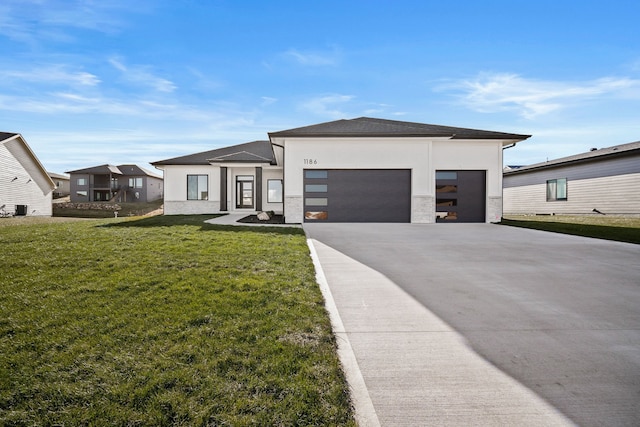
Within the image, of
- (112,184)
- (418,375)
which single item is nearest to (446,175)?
(418,375)

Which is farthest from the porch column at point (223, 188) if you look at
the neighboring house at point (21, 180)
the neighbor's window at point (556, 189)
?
the neighbor's window at point (556, 189)

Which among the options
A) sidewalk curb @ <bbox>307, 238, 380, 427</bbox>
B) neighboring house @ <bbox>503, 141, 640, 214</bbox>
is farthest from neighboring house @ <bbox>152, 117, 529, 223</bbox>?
sidewalk curb @ <bbox>307, 238, 380, 427</bbox>

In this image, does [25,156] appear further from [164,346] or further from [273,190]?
[164,346]

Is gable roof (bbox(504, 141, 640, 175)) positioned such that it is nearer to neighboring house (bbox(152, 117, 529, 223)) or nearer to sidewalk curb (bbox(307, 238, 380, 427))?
neighboring house (bbox(152, 117, 529, 223))

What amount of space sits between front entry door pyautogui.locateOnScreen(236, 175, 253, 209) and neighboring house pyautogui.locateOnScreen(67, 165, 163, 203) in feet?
95.6

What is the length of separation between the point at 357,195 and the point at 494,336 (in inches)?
463

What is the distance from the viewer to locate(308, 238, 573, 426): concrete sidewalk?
2.04 m

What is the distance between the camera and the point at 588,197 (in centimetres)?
1922

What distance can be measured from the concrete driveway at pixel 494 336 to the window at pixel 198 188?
1673cm

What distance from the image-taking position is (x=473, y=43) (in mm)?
12211

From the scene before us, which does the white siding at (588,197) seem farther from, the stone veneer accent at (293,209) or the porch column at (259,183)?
the porch column at (259,183)

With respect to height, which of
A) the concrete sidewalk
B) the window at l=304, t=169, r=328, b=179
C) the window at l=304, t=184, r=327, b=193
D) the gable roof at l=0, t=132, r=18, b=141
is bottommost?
the concrete sidewalk

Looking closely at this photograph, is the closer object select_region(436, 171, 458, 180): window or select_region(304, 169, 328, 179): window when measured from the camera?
select_region(304, 169, 328, 179): window

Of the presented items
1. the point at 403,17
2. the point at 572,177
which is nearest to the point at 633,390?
the point at 403,17
